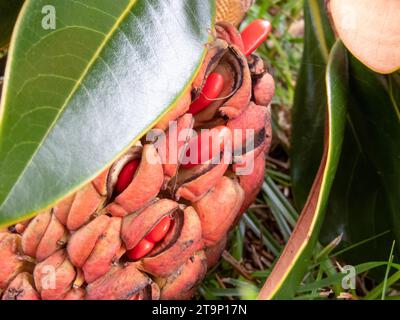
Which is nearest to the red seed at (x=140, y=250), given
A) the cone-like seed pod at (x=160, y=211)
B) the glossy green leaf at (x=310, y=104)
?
the cone-like seed pod at (x=160, y=211)

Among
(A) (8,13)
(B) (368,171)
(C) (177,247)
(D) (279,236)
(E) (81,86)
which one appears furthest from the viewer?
(D) (279,236)

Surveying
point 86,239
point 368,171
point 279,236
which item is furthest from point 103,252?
point 279,236

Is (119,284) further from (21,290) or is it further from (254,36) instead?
(254,36)

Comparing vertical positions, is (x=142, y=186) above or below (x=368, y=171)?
above

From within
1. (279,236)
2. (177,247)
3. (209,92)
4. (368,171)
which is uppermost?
(209,92)

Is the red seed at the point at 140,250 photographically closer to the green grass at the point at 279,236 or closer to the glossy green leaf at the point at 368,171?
the green grass at the point at 279,236

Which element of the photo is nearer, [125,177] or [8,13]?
[125,177]

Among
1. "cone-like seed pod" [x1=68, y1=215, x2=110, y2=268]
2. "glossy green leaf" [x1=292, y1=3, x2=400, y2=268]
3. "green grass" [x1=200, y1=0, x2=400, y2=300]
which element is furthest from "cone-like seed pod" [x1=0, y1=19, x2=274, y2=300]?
"glossy green leaf" [x1=292, y1=3, x2=400, y2=268]
